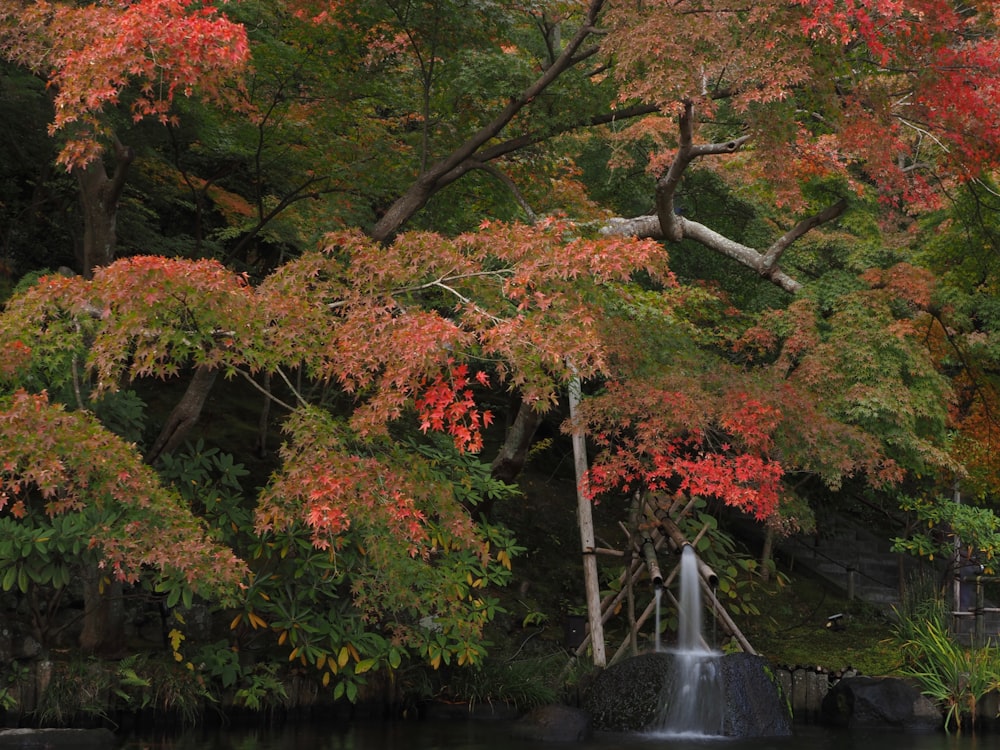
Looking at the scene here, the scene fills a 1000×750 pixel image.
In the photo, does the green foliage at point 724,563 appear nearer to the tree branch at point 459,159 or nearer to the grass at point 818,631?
the grass at point 818,631

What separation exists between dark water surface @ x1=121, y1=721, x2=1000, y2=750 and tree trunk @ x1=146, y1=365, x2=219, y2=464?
2.51 metres

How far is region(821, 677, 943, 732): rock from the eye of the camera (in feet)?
36.4

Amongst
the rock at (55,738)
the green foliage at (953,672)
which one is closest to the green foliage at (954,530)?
the green foliage at (953,672)

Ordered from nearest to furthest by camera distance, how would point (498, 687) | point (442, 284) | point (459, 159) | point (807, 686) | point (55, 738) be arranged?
point (442, 284) → point (55, 738) → point (459, 159) → point (498, 687) → point (807, 686)

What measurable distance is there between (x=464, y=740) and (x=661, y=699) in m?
2.03

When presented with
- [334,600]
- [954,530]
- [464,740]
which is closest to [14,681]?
[334,600]

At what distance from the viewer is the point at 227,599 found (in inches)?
330

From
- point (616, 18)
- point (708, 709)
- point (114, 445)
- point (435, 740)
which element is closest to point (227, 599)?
point (114, 445)

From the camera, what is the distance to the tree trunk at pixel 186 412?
9.28 metres

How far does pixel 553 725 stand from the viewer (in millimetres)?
9938

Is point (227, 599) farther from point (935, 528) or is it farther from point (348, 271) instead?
point (935, 528)

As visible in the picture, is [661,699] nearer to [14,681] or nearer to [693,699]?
[693,699]

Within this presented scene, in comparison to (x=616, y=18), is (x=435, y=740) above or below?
below

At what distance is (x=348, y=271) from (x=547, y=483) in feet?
30.4
